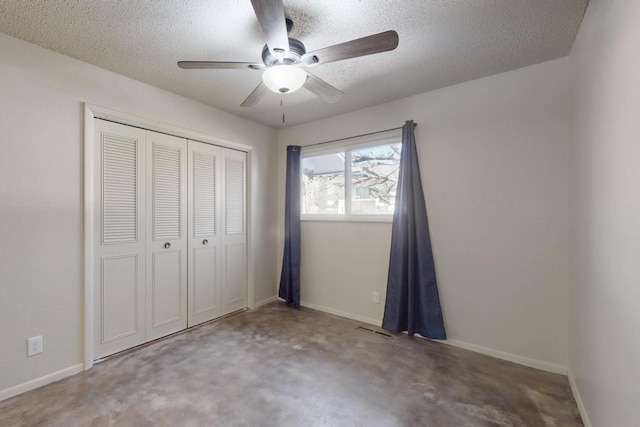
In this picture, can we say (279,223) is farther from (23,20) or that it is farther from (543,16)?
(543,16)

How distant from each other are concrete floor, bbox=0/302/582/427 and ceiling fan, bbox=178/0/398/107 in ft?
6.45

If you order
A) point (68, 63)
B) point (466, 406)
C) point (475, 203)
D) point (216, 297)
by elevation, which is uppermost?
point (68, 63)

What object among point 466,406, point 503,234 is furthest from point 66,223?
point 503,234

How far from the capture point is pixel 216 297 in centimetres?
319

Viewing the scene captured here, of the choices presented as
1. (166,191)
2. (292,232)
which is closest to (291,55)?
(166,191)

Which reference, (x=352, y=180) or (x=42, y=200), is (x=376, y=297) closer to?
(x=352, y=180)

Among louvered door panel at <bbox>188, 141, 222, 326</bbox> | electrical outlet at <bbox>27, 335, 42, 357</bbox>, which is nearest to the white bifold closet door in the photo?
louvered door panel at <bbox>188, 141, 222, 326</bbox>

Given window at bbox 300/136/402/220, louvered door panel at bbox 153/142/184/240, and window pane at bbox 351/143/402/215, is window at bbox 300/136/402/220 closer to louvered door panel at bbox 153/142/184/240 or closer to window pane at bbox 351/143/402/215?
window pane at bbox 351/143/402/215

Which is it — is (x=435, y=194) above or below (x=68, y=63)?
below

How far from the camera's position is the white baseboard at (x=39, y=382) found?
1822 millimetres

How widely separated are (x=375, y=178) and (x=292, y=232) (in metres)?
1.25

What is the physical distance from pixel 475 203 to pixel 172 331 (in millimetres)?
3137

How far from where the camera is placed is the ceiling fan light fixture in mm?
1570

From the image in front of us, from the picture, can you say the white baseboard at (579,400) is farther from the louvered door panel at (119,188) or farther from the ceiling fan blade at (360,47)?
the louvered door panel at (119,188)
